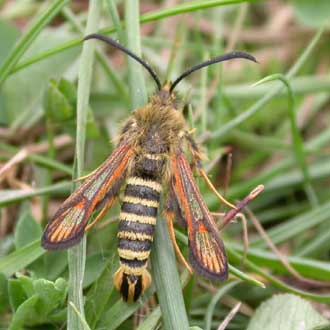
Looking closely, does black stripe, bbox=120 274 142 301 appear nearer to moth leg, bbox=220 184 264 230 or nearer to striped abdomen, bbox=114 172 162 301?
striped abdomen, bbox=114 172 162 301

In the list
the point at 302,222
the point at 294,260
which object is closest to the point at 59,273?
the point at 294,260

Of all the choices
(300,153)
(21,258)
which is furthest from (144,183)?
(300,153)

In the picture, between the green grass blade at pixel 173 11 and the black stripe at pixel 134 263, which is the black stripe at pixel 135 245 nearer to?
the black stripe at pixel 134 263

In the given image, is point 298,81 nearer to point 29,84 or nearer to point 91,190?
point 29,84

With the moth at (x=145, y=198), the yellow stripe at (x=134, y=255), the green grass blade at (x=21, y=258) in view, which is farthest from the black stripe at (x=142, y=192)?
the green grass blade at (x=21, y=258)

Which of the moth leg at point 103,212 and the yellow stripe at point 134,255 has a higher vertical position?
the moth leg at point 103,212

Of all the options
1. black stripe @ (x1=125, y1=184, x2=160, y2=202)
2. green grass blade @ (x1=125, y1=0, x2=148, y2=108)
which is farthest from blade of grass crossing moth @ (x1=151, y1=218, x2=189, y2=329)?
green grass blade @ (x1=125, y1=0, x2=148, y2=108)

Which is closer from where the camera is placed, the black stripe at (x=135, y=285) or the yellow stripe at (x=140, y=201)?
the black stripe at (x=135, y=285)
